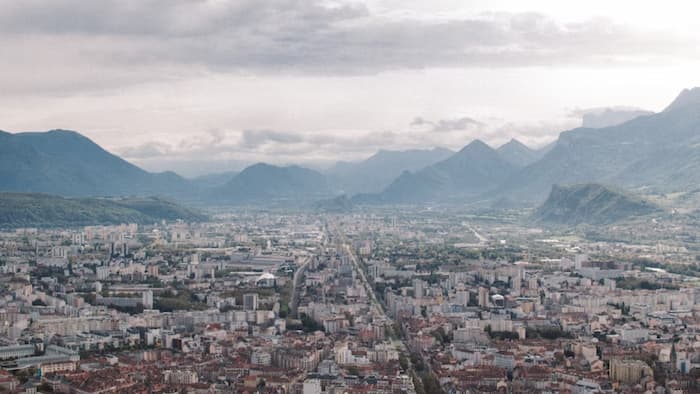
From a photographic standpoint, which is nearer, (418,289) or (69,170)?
(418,289)

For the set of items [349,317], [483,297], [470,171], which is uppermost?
[470,171]

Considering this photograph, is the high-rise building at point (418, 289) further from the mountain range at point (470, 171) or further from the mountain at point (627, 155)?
the mountain at point (627, 155)

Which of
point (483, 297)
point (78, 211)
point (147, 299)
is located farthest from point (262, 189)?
point (483, 297)

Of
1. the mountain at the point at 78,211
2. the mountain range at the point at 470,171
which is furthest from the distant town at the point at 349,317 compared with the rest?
the mountain range at the point at 470,171

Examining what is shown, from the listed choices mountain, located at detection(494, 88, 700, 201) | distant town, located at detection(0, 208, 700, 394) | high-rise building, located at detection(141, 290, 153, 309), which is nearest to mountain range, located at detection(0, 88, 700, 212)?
mountain, located at detection(494, 88, 700, 201)

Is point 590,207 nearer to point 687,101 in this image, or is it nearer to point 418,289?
point 418,289

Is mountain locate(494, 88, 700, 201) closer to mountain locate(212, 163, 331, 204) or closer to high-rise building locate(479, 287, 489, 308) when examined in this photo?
mountain locate(212, 163, 331, 204)
